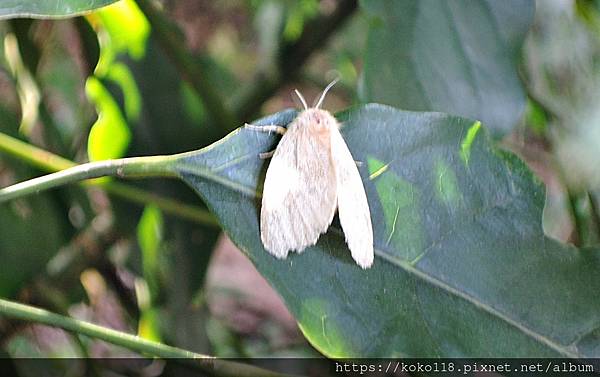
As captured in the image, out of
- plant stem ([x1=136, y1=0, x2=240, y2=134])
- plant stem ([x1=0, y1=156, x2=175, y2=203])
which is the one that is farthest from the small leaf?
plant stem ([x1=0, y1=156, x2=175, y2=203])

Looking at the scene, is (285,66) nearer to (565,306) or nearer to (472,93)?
(472,93)

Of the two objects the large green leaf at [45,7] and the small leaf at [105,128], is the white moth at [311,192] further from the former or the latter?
the small leaf at [105,128]

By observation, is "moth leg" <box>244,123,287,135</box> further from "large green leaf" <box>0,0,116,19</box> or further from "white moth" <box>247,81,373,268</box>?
"large green leaf" <box>0,0,116,19</box>

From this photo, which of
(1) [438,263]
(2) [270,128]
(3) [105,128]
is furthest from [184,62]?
(1) [438,263]

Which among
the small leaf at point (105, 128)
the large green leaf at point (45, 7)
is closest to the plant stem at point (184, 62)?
the small leaf at point (105, 128)

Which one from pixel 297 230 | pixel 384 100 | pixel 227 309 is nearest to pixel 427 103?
pixel 384 100

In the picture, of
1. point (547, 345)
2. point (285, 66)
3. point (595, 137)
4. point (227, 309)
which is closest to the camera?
point (547, 345)
